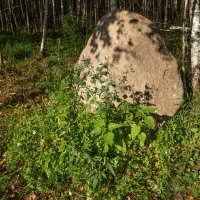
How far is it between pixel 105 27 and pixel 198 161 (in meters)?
2.85

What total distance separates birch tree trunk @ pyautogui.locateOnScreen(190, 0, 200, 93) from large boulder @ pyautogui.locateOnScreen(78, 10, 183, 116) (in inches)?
19.2

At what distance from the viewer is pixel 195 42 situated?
5258mm

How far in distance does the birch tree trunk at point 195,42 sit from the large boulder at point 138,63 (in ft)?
1.60

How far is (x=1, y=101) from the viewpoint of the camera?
19.9 feet

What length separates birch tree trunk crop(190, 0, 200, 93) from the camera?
517 cm

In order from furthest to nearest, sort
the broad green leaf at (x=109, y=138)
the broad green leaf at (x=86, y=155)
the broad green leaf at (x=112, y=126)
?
the broad green leaf at (x=112, y=126)
the broad green leaf at (x=109, y=138)
the broad green leaf at (x=86, y=155)

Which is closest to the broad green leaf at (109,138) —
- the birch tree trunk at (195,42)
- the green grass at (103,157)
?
the green grass at (103,157)

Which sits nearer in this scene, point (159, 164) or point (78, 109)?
point (159, 164)

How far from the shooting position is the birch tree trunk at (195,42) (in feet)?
17.0

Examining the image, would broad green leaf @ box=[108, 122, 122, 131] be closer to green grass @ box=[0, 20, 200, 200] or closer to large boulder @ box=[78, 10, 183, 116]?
green grass @ box=[0, 20, 200, 200]

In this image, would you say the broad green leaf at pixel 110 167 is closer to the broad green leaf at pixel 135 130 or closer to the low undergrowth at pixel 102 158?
the low undergrowth at pixel 102 158

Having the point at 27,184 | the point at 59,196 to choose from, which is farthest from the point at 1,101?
the point at 59,196

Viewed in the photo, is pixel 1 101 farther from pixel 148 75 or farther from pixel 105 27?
pixel 148 75

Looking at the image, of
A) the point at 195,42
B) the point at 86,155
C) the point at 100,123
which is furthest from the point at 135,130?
the point at 195,42
